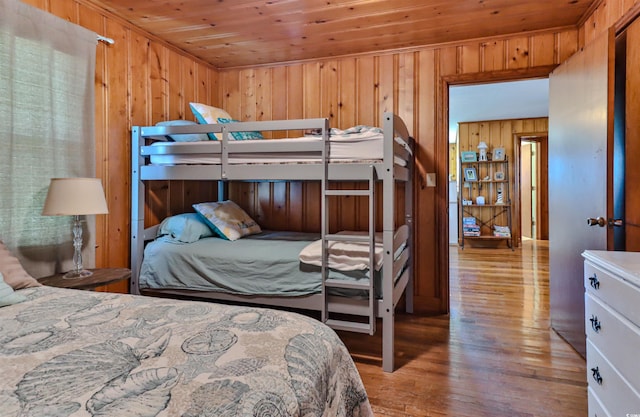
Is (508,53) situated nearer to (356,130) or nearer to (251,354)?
(356,130)

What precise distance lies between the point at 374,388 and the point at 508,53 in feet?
8.66

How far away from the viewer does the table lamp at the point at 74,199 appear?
74.2 inches

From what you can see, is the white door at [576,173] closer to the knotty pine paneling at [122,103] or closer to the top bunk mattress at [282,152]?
the top bunk mattress at [282,152]

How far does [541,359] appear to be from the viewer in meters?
2.22

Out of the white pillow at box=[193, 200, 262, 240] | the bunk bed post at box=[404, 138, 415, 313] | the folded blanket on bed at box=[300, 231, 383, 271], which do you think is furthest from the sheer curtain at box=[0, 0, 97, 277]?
the bunk bed post at box=[404, 138, 415, 313]

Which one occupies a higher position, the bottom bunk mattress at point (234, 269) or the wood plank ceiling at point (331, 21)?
the wood plank ceiling at point (331, 21)

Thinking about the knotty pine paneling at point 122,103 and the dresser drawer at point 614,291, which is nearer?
the dresser drawer at point 614,291

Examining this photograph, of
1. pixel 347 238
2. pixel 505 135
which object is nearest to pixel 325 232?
pixel 347 238

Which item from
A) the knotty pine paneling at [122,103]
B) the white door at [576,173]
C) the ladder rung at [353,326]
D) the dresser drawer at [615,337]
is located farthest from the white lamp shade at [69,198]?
the white door at [576,173]

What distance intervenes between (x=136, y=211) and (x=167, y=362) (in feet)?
6.50

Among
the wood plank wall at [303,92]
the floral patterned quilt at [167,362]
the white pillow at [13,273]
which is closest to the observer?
the floral patterned quilt at [167,362]

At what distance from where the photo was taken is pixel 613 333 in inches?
47.3

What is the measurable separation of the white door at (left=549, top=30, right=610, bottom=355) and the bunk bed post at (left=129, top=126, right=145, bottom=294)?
2866 millimetres

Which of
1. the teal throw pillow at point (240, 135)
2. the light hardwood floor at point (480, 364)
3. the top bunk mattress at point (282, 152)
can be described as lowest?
the light hardwood floor at point (480, 364)
